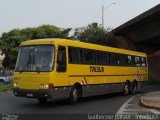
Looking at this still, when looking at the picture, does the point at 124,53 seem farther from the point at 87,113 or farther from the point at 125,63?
the point at 87,113

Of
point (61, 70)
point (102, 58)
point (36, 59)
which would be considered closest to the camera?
point (36, 59)

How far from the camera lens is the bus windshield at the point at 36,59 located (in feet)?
66.3

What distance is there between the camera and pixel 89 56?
2391 cm

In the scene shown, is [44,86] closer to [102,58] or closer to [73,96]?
[73,96]

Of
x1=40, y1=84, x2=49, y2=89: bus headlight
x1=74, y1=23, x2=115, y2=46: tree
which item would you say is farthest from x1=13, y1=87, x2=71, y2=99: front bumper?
x1=74, y1=23, x2=115, y2=46: tree

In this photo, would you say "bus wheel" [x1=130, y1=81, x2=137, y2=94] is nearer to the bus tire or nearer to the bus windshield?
the bus tire

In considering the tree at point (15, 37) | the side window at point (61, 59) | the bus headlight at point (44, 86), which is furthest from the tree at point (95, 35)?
the bus headlight at point (44, 86)

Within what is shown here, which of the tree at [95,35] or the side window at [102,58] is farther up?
the tree at [95,35]

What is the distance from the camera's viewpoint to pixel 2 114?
16.2 meters

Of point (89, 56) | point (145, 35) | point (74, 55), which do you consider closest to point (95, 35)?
point (145, 35)

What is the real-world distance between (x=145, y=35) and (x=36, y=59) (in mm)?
→ 31510

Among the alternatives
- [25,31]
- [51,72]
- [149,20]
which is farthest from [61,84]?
[25,31]

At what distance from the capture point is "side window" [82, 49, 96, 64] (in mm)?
23266

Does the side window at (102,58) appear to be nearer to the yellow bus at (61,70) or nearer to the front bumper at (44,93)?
the yellow bus at (61,70)
